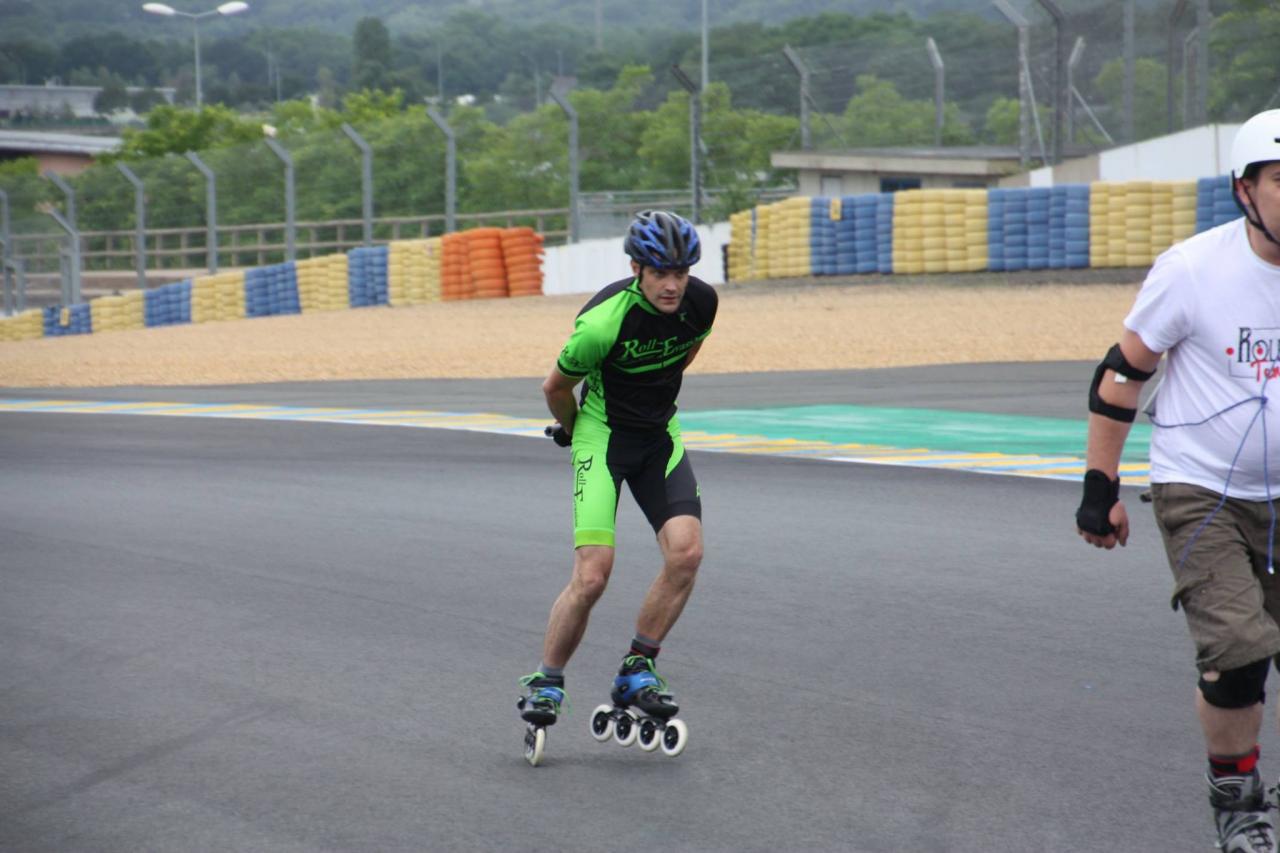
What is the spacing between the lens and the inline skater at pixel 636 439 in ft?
18.4

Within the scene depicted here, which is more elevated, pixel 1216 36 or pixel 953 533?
pixel 1216 36

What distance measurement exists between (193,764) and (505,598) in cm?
279

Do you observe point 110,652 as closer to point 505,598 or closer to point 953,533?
point 505,598

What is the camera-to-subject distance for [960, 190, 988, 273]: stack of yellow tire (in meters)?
28.4

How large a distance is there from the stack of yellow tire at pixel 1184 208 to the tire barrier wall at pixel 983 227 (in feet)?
0.05

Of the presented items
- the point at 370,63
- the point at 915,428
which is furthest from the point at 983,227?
the point at 370,63

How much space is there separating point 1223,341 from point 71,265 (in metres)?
39.3

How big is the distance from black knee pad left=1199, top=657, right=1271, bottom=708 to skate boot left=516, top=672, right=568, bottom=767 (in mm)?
2125

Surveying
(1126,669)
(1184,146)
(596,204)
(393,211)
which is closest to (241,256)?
(393,211)

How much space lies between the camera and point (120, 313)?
125ft

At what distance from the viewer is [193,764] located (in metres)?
5.62

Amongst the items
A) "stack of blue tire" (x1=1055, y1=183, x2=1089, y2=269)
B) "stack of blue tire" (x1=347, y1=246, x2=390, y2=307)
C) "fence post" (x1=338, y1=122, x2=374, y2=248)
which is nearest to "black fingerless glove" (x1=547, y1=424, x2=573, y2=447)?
"stack of blue tire" (x1=1055, y1=183, x2=1089, y2=269)

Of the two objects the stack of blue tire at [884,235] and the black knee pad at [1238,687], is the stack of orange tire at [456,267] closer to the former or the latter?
the stack of blue tire at [884,235]

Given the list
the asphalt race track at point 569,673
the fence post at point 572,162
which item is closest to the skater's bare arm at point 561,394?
the asphalt race track at point 569,673
